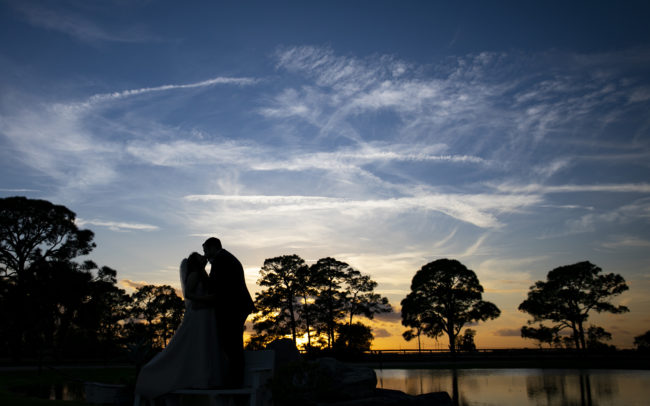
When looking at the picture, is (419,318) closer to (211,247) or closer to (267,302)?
(267,302)

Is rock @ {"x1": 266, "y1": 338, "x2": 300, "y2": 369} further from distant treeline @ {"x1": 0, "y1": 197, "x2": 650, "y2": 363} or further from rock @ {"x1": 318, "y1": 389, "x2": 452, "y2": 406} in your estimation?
distant treeline @ {"x1": 0, "y1": 197, "x2": 650, "y2": 363}

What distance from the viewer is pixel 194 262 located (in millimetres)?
5020

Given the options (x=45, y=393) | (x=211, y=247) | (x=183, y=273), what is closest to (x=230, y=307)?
(x=183, y=273)

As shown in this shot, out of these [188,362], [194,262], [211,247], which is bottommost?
[188,362]

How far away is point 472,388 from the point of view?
19.9 meters

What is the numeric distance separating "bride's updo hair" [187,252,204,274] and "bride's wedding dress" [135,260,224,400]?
279 millimetres

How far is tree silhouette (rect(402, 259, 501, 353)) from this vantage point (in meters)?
49.8

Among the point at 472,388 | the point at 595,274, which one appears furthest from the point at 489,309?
the point at 472,388

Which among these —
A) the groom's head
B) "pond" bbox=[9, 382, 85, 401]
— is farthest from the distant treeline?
the groom's head

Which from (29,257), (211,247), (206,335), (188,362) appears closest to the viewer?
(188,362)

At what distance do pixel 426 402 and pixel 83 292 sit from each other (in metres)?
35.5

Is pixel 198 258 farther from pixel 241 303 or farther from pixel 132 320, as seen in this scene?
pixel 132 320

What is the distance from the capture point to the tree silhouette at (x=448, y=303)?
163ft

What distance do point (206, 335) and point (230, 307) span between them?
0.38 metres
